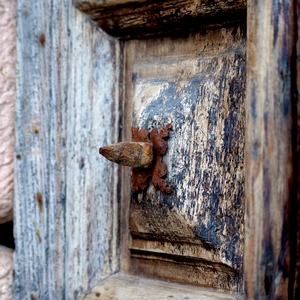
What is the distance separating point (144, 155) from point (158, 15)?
0.81ft

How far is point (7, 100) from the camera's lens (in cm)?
92

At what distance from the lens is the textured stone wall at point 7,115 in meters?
0.92

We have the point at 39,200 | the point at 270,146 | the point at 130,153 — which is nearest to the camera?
the point at 270,146

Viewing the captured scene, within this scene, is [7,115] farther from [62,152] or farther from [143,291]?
[143,291]

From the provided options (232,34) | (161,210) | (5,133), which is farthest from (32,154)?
(232,34)

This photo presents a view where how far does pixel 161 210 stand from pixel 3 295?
1.15ft

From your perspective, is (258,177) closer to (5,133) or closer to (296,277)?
(296,277)

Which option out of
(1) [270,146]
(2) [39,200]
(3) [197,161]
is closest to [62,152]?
(2) [39,200]

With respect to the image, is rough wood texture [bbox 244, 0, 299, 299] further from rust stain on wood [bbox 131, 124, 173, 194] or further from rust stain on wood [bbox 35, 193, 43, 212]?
rust stain on wood [bbox 35, 193, 43, 212]

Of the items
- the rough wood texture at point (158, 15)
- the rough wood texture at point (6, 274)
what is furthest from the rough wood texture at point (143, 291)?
the rough wood texture at point (158, 15)

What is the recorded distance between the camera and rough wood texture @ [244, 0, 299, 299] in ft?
1.98

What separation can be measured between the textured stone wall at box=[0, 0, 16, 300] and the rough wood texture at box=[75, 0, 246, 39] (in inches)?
5.9

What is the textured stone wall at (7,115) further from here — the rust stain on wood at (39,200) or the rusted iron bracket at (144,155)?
the rusted iron bracket at (144,155)

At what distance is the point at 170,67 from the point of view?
34.4 inches
